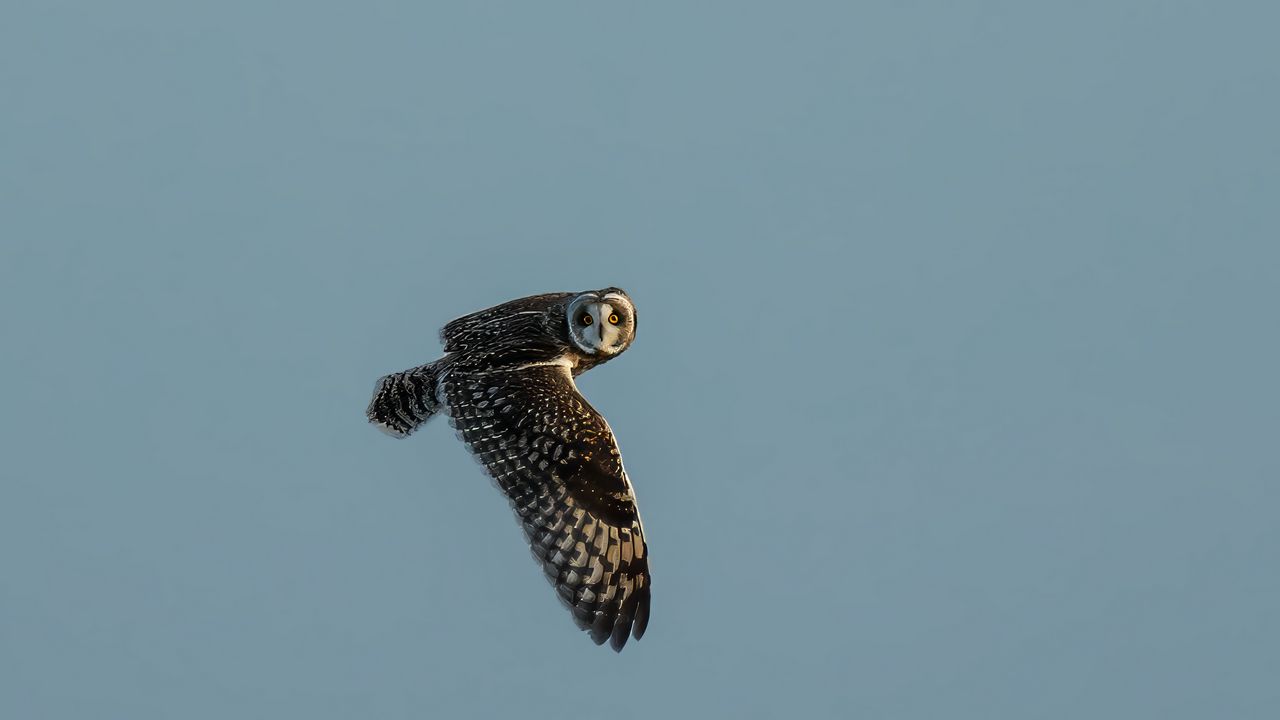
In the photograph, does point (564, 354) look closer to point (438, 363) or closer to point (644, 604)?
point (438, 363)

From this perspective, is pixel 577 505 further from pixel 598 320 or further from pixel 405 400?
pixel 405 400

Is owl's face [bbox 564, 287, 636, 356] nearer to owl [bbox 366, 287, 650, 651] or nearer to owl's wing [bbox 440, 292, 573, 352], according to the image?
owl [bbox 366, 287, 650, 651]

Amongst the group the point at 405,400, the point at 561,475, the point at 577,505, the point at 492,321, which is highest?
the point at 492,321

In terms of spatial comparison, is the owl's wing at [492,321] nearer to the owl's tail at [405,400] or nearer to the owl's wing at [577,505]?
the owl's tail at [405,400]

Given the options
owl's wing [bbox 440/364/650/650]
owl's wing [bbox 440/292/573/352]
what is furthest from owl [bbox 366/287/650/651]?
owl's wing [bbox 440/292/573/352]

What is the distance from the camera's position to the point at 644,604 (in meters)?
11.3

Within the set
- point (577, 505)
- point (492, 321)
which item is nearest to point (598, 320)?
point (492, 321)

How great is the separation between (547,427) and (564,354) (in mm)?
1258

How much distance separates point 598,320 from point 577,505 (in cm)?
167

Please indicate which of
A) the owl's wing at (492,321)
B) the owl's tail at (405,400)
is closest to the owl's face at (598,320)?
the owl's wing at (492,321)

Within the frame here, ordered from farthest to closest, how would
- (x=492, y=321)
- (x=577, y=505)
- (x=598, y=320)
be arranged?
(x=492, y=321) < (x=598, y=320) < (x=577, y=505)

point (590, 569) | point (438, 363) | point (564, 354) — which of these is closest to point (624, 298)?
point (564, 354)

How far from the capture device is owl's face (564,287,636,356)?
491 inches

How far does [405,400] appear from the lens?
12680 millimetres
